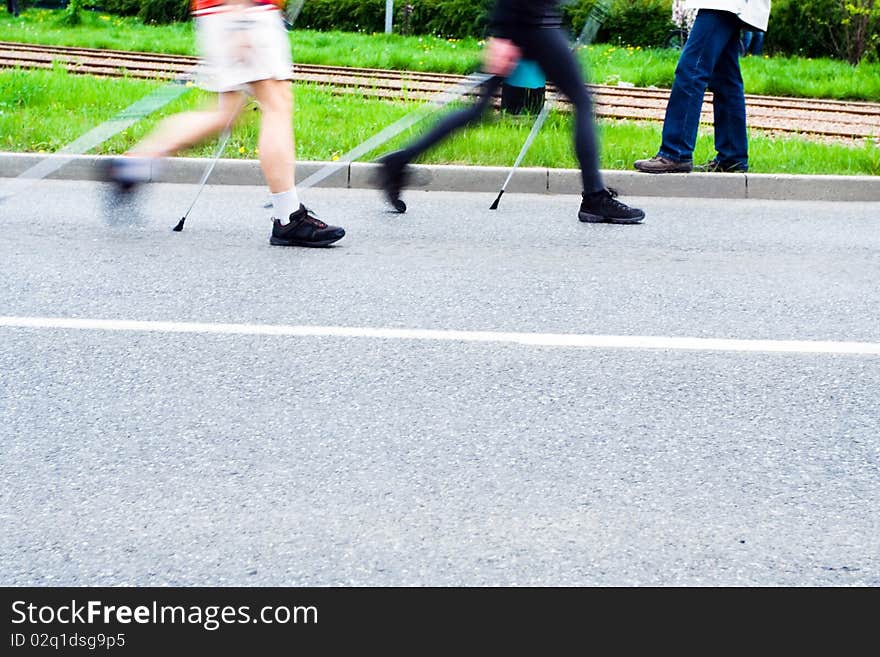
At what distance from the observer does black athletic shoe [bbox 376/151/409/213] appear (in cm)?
642

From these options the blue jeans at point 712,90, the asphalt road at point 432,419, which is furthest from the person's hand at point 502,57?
the blue jeans at point 712,90

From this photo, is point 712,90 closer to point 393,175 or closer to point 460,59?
point 393,175

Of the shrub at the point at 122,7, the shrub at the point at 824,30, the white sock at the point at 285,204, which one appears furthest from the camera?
the shrub at the point at 122,7

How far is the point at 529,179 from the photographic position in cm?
770

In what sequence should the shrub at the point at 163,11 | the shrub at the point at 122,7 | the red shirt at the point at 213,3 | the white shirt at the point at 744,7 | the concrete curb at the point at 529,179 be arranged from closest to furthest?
the red shirt at the point at 213,3 → the white shirt at the point at 744,7 → the concrete curb at the point at 529,179 → the shrub at the point at 163,11 → the shrub at the point at 122,7

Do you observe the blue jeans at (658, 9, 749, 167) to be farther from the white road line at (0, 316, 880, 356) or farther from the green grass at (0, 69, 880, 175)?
the white road line at (0, 316, 880, 356)

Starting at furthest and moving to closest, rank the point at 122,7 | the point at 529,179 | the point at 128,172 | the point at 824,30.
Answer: the point at 122,7, the point at 824,30, the point at 529,179, the point at 128,172

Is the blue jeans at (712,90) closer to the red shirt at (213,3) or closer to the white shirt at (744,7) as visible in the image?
the white shirt at (744,7)

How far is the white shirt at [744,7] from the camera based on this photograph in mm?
7426

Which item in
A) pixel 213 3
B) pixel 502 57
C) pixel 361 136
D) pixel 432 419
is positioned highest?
pixel 213 3

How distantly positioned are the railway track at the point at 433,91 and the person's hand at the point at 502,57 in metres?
3.76

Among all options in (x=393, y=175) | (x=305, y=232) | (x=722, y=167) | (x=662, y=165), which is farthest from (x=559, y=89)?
(x=722, y=167)

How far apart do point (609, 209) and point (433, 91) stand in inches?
263

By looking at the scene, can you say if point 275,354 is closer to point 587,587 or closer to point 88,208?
point 587,587
